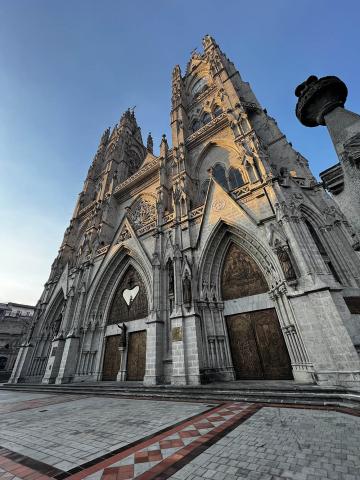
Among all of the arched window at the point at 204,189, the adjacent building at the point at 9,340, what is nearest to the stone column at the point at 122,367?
the arched window at the point at 204,189

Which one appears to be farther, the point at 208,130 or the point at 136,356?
the point at 208,130

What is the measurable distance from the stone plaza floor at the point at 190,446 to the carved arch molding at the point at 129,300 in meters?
7.62

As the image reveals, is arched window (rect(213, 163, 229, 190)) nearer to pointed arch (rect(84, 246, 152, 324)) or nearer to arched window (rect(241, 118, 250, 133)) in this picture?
arched window (rect(241, 118, 250, 133))

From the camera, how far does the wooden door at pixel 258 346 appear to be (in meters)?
7.67

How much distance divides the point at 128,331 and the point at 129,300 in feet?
5.90

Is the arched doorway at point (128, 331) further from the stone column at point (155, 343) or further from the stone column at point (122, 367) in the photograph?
the stone column at point (155, 343)

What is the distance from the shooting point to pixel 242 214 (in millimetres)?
9766

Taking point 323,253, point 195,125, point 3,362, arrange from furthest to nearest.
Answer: point 3,362
point 195,125
point 323,253

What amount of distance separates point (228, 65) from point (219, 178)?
1395 cm

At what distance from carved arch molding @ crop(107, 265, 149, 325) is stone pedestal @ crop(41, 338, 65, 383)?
307 cm

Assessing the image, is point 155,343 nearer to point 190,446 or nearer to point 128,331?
point 128,331

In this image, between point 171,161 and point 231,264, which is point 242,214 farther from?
point 171,161

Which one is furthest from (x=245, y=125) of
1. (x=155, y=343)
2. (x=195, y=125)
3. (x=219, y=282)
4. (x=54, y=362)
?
(x=54, y=362)

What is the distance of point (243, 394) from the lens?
5.63 metres
